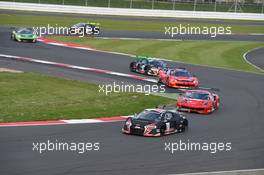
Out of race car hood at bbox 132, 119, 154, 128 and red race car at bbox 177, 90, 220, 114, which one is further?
red race car at bbox 177, 90, 220, 114

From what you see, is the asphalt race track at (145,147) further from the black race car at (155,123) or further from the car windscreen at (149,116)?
the car windscreen at (149,116)

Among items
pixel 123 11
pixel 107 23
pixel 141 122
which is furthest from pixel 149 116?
pixel 123 11

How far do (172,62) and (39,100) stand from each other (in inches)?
840

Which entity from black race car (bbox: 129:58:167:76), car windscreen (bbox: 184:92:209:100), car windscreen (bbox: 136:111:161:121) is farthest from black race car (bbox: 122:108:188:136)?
black race car (bbox: 129:58:167:76)

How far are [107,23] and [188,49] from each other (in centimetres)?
1451

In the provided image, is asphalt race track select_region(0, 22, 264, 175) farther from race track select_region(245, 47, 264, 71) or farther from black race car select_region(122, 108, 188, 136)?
race track select_region(245, 47, 264, 71)

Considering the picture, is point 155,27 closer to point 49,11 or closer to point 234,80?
point 49,11

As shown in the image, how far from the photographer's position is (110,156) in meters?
21.5

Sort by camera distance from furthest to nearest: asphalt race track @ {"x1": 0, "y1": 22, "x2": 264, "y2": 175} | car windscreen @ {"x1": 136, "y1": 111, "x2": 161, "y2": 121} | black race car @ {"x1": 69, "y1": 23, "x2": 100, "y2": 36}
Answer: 1. black race car @ {"x1": 69, "y1": 23, "x2": 100, "y2": 36}
2. car windscreen @ {"x1": 136, "y1": 111, "x2": 161, "y2": 121}
3. asphalt race track @ {"x1": 0, "y1": 22, "x2": 264, "y2": 175}

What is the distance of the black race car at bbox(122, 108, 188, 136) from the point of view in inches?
1011

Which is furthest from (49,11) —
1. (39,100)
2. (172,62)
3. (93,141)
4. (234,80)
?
(93,141)

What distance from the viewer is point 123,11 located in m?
78.7

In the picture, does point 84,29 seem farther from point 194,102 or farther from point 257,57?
point 194,102

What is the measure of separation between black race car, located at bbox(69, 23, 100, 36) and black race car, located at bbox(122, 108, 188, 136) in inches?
1424
